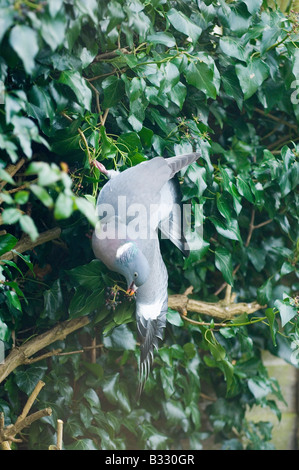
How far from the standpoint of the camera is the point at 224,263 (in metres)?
1.69

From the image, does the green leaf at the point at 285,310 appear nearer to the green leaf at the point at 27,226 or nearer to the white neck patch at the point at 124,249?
the white neck patch at the point at 124,249

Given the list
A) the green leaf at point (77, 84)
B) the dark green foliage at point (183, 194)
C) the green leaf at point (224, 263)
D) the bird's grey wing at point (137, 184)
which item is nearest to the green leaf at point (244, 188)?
the dark green foliage at point (183, 194)

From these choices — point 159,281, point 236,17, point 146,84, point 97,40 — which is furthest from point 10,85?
point 236,17

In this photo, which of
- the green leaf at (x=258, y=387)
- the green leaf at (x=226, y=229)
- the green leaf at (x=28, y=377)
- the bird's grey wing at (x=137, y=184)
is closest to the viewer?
the bird's grey wing at (x=137, y=184)

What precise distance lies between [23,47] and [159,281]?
76cm

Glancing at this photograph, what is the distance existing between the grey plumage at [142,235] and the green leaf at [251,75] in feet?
1.00

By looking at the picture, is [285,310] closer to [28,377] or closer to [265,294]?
[265,294]

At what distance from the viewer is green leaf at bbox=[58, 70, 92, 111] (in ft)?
3.94

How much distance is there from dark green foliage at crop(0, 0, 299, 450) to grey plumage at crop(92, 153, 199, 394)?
0.22 feet

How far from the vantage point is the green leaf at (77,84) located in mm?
1201

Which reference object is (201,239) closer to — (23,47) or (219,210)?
(219,210)

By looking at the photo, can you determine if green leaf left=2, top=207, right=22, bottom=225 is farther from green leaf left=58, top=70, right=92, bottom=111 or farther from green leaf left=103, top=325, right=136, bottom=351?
green leaf left=103, top=325, right=136, bottom=351

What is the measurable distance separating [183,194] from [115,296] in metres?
0.36

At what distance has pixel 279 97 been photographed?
1729 mm
